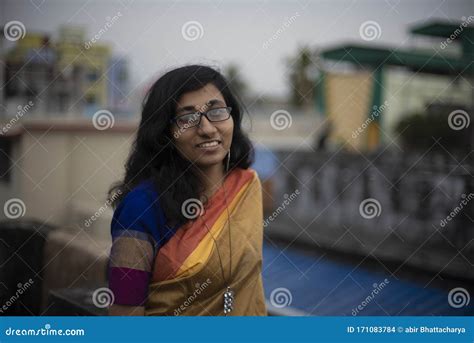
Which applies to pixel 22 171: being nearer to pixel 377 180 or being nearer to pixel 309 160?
pixel 377 180

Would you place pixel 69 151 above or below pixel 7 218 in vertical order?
above

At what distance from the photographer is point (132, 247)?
153 cm

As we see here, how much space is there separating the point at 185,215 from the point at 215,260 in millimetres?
160

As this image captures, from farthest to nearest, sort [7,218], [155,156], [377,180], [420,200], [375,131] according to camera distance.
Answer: [375,131] → [377,180] → [420,200] → [7,218] → [155,156]

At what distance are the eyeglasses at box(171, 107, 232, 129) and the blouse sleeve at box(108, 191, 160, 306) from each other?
0.25 m

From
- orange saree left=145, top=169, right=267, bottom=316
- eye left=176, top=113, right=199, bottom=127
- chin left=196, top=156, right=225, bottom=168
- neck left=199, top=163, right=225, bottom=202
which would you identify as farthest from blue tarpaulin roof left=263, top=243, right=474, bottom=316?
eye left=176, top=113, right=199, bottom=127

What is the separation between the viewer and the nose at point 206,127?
1637 millimetres

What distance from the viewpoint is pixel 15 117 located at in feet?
8.80

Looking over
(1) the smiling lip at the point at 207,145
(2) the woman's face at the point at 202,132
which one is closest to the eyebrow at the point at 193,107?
(2) the woman's face at the point at 202,132

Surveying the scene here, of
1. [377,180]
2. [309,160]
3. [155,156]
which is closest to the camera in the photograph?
[155,156]

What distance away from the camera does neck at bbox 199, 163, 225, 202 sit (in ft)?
5.69

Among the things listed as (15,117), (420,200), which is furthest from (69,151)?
(420,200)
